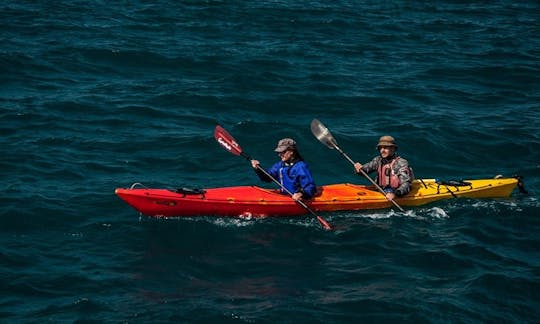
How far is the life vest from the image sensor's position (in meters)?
13.8

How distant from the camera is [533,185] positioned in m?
15.1

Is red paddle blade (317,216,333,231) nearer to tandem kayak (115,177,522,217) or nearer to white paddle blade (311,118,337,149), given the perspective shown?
tandem kayak (115,177,522,217)

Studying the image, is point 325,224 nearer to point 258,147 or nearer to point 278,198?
point 278,198

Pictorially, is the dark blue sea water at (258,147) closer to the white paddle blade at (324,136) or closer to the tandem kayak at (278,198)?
the tandem kayak at (278,198)

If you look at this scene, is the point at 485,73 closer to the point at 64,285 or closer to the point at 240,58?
the point at 240,58

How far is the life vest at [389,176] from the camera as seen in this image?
1379cm

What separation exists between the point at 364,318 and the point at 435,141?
7.57 metres

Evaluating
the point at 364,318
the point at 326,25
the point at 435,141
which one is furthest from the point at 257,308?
the point at 326,25

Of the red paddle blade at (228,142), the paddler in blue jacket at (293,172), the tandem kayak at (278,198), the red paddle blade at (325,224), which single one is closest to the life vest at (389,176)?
the tandem kayak at (278,198)

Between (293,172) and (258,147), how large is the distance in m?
3.16

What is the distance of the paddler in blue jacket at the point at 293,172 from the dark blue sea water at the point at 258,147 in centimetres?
51

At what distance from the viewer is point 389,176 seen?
13836mm

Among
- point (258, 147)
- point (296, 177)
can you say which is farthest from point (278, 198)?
point (258, 147)

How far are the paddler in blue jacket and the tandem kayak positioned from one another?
0.60 feet
